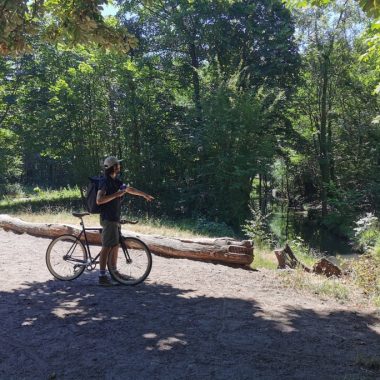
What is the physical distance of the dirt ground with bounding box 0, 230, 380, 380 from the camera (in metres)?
4.23

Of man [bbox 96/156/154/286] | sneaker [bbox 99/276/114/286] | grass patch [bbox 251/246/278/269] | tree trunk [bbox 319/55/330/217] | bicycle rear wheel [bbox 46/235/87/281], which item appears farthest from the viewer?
tree trunk [bbox 319/55/330/217]

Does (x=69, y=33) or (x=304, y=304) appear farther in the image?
(x=69, y=33)

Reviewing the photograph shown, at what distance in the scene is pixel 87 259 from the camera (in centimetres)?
752

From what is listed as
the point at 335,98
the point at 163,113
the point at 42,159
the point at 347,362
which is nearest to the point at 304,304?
the point at 347,362

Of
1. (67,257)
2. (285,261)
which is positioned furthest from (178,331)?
(285,261)

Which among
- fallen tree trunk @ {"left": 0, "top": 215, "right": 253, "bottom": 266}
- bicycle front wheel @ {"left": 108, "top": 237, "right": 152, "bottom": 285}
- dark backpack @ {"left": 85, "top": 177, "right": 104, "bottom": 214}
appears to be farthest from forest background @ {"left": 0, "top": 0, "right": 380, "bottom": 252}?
dark backpack @ {"left": 85, "top": 177, "right": 104, "bottom": 214}

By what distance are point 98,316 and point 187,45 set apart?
25.2 m

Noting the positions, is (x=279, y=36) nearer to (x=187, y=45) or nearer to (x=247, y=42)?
(x=247, y=42)

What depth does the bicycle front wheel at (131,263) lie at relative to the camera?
7.19 meters

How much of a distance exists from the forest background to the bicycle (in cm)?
1012

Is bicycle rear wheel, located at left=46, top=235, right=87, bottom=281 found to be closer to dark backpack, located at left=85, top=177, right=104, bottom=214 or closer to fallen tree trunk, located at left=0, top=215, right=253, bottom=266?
dark backpack, located at left=85, top=177, right=104, bottom=214

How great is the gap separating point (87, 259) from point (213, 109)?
14.6m

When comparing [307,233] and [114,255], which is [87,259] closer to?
[114,255]

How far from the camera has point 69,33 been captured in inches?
294
